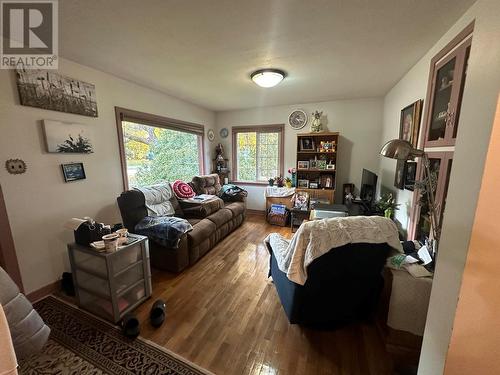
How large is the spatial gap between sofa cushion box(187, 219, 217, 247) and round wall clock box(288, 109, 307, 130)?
2.67 metres

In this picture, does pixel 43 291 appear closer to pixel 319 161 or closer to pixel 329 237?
pixel 329 237

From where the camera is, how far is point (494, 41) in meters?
0.59

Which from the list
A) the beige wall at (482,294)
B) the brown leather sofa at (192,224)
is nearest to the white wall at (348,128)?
the brown leather sofa at (192,224)

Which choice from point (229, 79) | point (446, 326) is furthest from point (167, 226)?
point (446, 326)

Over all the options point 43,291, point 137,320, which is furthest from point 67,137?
point 137,320

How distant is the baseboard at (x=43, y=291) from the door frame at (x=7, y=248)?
8.3 inches

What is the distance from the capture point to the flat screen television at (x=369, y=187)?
10.1ft

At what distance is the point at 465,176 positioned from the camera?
68 cm

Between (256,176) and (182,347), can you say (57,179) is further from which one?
(256,176)

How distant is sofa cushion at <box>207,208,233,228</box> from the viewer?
312 centimetres

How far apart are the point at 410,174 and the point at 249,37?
2114 millimetres

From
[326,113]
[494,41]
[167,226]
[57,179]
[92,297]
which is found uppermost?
[326,113]

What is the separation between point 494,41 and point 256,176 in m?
4.26

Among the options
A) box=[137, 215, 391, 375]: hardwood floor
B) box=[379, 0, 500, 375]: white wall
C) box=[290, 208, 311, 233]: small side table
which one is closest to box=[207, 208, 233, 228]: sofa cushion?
box=[137, 215, 391, 375]: hardwood floor
